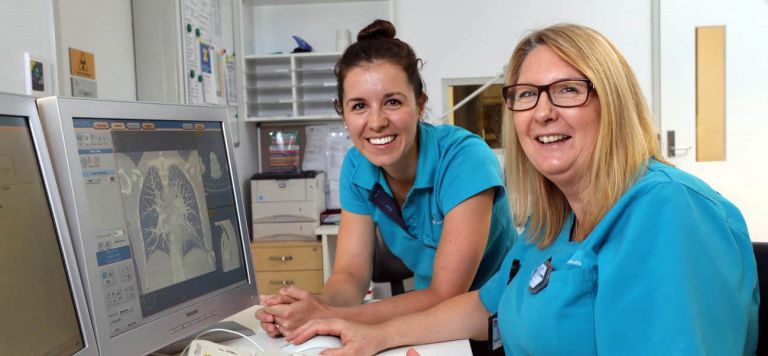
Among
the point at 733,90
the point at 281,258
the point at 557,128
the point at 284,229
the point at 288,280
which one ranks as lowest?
the point at 288,280

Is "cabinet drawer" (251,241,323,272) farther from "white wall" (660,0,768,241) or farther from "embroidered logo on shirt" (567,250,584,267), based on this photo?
"embroidered logo on shirt" (567,250,584,267)

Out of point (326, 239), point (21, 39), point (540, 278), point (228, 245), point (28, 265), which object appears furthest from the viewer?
point (326, 239)

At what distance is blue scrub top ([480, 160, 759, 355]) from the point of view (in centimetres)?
71

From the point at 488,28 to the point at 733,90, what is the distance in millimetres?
1451

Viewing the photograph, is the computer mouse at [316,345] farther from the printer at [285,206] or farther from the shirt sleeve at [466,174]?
the printer at [285,206]

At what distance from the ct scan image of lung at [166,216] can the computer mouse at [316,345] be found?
0.20 m

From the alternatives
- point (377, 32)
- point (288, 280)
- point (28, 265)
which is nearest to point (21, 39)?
point (377, 32)

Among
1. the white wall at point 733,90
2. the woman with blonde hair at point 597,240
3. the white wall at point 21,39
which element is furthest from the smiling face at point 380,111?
the white wall at point 733,90

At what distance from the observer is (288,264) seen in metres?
3.18

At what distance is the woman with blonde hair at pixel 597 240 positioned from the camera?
72 centimetres

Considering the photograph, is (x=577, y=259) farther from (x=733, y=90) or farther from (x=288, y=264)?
(x=733, y=90)

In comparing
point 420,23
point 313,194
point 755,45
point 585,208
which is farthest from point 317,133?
point 585,208

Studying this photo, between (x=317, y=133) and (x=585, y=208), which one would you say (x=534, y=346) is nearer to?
(x=585, y=208)

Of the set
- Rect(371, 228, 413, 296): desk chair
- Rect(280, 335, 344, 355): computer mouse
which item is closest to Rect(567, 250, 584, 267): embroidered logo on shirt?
Rect(280, 335, 344, 355): computer mouse
